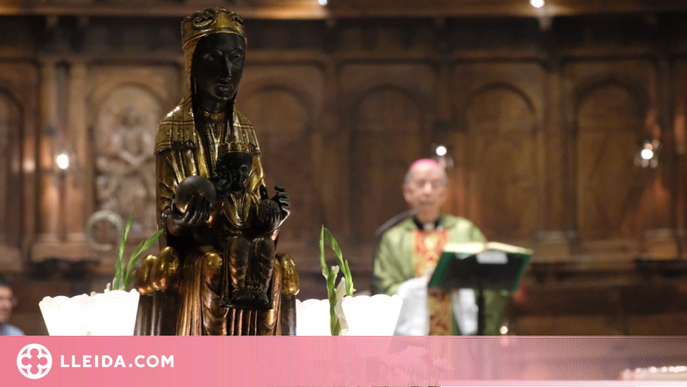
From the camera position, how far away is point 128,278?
3721mm

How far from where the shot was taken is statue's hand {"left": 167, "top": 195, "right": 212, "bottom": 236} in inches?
119

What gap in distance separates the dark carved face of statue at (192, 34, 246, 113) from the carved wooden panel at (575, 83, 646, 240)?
672 centimetres

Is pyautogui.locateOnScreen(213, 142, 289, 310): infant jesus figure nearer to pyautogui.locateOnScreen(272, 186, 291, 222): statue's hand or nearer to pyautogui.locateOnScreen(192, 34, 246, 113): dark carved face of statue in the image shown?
pyautogui.locateOnScreen(272, 186, 291, 222): statue's hand

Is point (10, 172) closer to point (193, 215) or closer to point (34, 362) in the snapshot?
point (193, 215)

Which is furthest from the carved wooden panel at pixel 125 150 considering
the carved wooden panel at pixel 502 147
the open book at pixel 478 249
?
the open book at pixel 478 249

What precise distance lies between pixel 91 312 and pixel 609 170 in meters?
7.29

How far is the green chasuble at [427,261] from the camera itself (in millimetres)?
6211

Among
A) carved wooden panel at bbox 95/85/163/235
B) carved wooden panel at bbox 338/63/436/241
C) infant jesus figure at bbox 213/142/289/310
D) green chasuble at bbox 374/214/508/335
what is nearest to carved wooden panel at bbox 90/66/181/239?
carved wooden panel at bbox 95/85/163/235

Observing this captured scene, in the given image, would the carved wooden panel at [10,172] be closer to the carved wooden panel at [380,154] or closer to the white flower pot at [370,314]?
the carved wooden panel at [380,154]

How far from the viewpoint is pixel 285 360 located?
2.58 metres

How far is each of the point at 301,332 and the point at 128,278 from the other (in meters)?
0.77

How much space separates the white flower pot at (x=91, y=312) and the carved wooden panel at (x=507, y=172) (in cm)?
651


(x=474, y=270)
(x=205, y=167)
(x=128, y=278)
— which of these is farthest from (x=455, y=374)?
(x=474, y=270)

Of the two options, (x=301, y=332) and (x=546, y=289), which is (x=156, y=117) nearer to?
(x=546, y=289)
